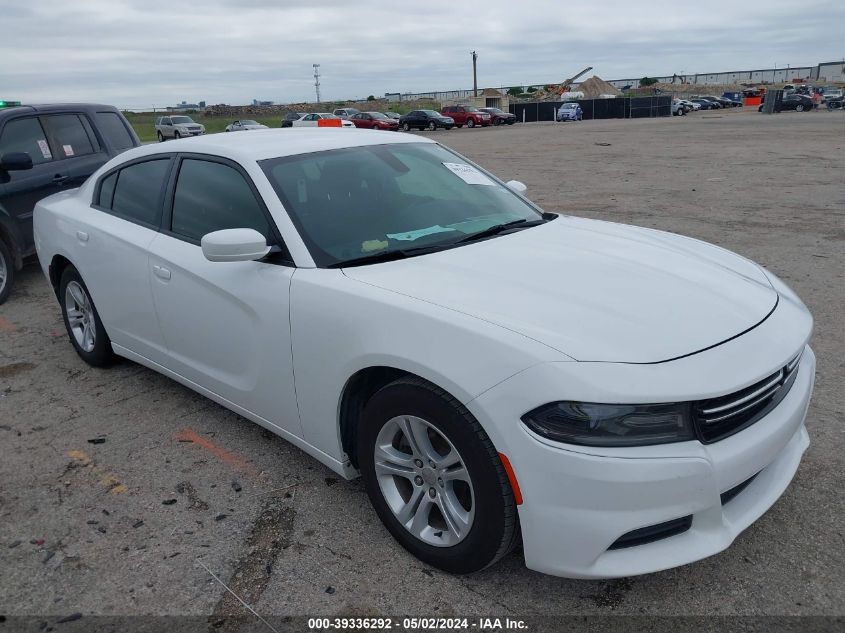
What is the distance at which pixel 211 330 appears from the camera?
337 centimetres

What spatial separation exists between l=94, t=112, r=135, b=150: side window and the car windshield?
5.38 meters

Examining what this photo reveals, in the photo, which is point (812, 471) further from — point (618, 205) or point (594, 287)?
point (618, 205)

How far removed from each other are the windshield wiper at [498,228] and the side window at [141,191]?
1828 millimetres

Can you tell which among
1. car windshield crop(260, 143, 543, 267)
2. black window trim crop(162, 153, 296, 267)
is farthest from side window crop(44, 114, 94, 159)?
car windshield crop(260, 143, 543, 267)

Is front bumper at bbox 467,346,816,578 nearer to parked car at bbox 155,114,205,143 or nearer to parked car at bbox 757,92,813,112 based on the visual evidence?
parked car at bbox 155,114,205,143

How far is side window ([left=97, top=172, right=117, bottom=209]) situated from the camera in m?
4.40

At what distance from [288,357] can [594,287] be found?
4.31ft

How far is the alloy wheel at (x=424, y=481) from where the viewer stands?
246 cm

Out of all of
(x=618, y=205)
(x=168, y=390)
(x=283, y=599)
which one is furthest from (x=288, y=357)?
(x=618, y=205)

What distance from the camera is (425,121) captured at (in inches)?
1788

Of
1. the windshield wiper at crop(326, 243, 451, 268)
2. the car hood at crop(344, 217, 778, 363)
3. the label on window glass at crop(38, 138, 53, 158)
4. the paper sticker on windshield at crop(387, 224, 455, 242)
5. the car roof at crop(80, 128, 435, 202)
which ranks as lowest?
the car hood at crop(344, 217, 778, 363)

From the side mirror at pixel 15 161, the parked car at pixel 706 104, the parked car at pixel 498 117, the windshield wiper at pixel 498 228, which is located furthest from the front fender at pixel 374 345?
the parked car at pixel 706 104

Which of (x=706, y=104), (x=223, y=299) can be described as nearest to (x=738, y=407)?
(x=223, y=299)

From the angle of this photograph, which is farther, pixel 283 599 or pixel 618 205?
pixel 618 205
